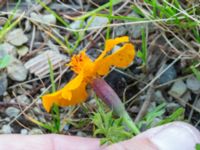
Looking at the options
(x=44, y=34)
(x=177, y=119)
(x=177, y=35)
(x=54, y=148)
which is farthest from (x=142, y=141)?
(x=44, y=34)

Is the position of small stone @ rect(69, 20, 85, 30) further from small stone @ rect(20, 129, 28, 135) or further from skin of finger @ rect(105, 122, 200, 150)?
skin of finger @ rect(105, 122, 200, 150)

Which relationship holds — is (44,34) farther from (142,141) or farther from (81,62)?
(142,141)

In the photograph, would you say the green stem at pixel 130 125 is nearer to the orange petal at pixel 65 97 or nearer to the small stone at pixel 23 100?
the orange petal at pixel 65 97

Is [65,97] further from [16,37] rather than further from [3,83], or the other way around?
[16,37]

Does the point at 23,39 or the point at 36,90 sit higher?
the point at 23,39

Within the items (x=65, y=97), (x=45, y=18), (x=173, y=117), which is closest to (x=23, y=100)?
(x=45, y=18)
